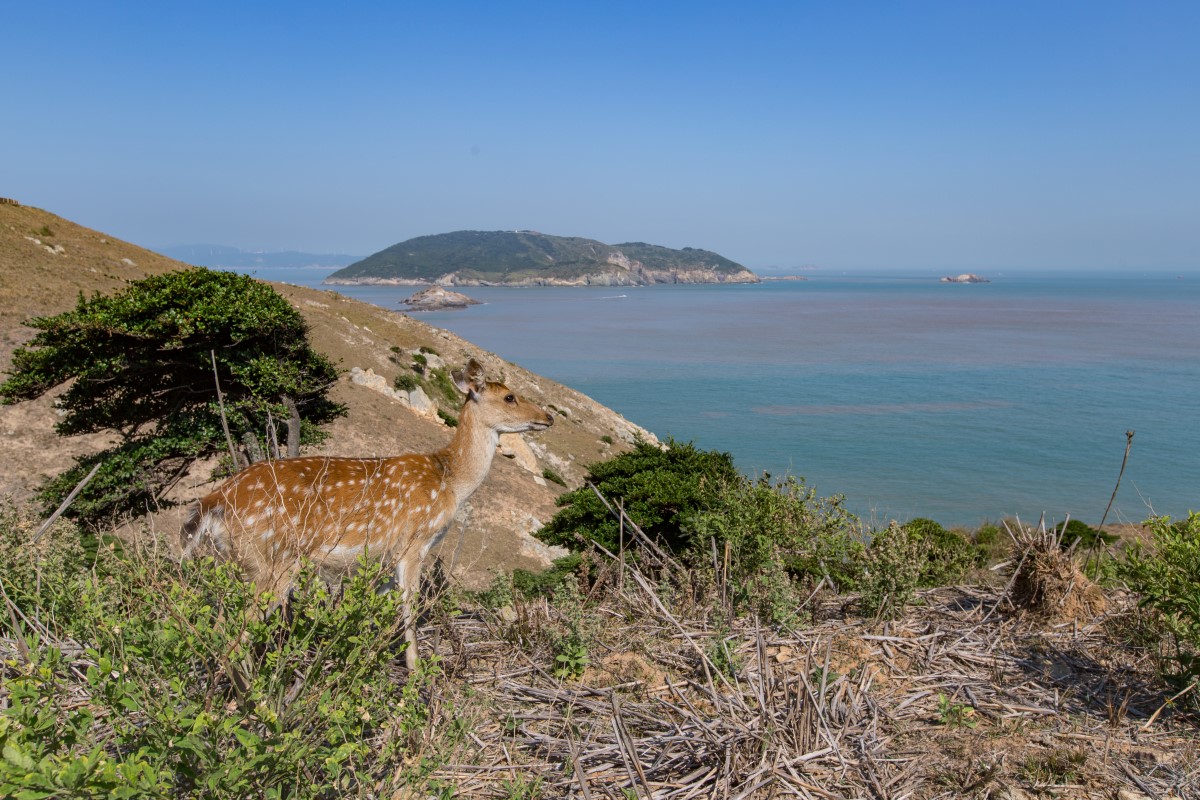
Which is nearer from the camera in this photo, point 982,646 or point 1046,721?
point 1046,721

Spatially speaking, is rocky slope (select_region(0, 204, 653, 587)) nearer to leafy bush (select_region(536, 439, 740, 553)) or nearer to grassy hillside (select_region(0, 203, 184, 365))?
grassy hillside (select_region(0, 203, 184, 365))

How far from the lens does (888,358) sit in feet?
→ 313

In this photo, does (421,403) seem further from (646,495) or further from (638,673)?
(638,673)

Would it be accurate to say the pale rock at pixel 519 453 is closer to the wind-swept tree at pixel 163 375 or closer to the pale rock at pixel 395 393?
the pale rock at pixel 395 393

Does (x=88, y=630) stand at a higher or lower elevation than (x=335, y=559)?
higher

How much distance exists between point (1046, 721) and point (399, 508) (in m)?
5.27

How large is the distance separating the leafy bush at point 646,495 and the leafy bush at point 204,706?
9.52 m

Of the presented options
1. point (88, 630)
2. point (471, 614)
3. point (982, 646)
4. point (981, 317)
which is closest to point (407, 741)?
point (88, 630)

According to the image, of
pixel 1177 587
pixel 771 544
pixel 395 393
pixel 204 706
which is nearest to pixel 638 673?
pixel 771 544

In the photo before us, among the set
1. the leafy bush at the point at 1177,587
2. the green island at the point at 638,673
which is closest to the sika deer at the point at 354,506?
the green island at the point at 638,673

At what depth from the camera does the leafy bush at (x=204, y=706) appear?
9.62ft

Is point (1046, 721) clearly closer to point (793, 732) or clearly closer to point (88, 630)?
point (793, 732)

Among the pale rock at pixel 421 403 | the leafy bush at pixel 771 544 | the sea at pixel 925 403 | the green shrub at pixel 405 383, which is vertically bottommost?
the sea at pixel 925 403

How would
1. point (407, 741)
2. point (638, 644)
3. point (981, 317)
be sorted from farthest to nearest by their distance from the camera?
point (981, 317) → point (638, 644) → point (407, 741)
